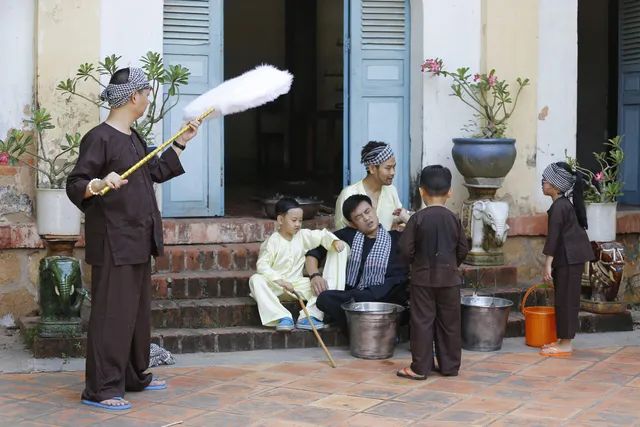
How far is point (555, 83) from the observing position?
30.8 feet

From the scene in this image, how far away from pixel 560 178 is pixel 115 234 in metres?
3.41

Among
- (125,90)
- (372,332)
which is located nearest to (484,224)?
(372,332)

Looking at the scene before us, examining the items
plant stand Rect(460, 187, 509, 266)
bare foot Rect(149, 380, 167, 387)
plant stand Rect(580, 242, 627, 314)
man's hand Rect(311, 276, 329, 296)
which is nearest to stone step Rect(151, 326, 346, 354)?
man's hand Rect(311, 276, 329, 296)

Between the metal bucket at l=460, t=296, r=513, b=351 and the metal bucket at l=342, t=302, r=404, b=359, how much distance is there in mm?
581

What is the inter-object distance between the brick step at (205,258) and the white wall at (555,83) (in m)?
2.83

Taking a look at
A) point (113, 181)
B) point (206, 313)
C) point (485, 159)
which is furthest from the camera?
point (485, 159)

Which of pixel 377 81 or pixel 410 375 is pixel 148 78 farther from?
pixel 410 375

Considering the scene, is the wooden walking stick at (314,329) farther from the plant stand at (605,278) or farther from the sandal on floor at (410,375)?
the plant stand at (605,278)

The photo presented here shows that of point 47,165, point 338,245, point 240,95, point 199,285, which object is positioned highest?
point 240,95

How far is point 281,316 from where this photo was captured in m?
7.57

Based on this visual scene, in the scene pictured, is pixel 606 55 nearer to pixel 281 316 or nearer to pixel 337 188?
pixel 337 188

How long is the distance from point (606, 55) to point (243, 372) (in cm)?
850

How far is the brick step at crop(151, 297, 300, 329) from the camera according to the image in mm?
7621

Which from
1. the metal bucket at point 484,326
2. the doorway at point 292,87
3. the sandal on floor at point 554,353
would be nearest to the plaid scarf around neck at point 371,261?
the metal bucket at point 484,326
